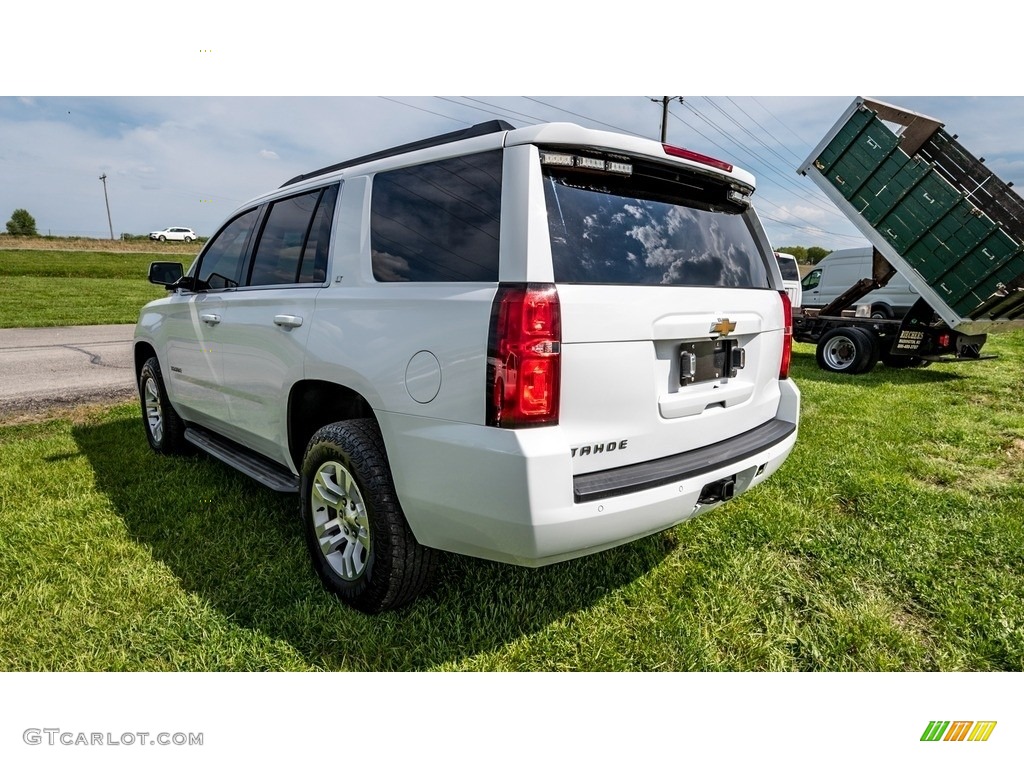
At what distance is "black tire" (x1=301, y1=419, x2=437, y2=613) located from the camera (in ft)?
7.72

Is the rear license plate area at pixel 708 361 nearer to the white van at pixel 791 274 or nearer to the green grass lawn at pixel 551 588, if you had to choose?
the green grass lawn at pixel 551 588

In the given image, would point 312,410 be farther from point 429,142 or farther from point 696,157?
point 696,157

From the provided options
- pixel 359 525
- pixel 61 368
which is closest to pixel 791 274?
pixel 359 525

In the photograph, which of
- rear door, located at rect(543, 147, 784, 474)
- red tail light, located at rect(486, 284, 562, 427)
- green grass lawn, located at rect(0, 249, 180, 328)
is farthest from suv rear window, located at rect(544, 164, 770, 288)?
green grass lawn, located at rect(0, 249, 180, 328)

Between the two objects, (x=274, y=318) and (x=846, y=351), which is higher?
(x=274, y=318)

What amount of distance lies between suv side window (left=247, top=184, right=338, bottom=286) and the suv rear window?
4.27 feet

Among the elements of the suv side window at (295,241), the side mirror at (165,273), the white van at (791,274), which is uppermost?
the suv side window at (295,241)

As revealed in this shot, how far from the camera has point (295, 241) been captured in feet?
10.3

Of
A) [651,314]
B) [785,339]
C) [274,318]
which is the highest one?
[651,314]
